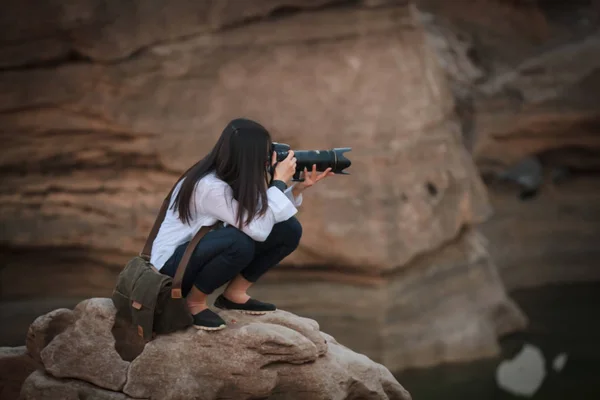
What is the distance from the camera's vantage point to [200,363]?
3.01 m

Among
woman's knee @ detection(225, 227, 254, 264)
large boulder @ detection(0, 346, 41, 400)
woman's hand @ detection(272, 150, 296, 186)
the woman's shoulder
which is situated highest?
woman's hand @ detection(272, 150, 296, 186)

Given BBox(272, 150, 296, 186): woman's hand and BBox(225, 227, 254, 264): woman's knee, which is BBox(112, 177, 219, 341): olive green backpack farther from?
BBox(272, 150, 296, 186): woman's hand

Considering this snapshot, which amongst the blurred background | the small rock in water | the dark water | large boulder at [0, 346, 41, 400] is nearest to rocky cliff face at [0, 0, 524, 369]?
the blurred background

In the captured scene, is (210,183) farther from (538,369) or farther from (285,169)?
(538,369)

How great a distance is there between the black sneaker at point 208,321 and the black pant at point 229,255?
0.25 feet

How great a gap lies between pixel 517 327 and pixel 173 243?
4663 millimetres

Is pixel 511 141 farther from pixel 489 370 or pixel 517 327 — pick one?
pixel 489 370

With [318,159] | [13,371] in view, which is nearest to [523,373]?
[318,159]

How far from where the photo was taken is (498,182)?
875cm

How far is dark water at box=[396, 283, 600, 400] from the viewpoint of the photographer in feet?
20.1

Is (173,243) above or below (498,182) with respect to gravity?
above

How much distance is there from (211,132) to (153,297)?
3.23 m

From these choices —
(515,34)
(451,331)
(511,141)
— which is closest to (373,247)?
(451,331)

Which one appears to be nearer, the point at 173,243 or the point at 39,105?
the point at 173,243
